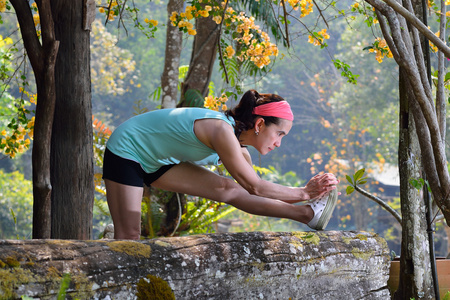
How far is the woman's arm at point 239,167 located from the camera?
2.33 m

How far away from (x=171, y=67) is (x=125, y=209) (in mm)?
3816

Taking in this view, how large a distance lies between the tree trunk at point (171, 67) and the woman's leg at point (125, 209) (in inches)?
136

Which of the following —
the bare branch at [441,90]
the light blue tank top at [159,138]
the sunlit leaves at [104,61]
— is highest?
the sunlit leaves at [104,61]

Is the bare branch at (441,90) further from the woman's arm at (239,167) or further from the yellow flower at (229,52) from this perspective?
the yellow flower at (229,52)

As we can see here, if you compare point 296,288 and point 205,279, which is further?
point 296,288

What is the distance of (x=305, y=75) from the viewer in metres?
24.1

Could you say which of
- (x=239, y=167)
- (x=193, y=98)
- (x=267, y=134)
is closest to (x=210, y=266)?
(x=239, y=167)

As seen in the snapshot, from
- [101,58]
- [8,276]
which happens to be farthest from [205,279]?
[101,58]

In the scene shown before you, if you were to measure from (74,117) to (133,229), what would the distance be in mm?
951

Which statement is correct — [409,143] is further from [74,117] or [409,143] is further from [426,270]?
[74,117]

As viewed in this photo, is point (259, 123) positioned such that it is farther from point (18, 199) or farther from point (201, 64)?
point (18, 199)

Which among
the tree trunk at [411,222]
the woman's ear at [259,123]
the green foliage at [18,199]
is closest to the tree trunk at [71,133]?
the woman's ear at [259,123]

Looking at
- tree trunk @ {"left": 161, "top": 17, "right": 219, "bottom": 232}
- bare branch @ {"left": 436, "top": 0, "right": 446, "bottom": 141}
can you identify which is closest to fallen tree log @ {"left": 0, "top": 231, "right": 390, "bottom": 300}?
bare branch @ {"left": 436, "top": 0, "right": 446, "bottom": 141}

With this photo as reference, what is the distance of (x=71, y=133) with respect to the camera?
10.2 ft
